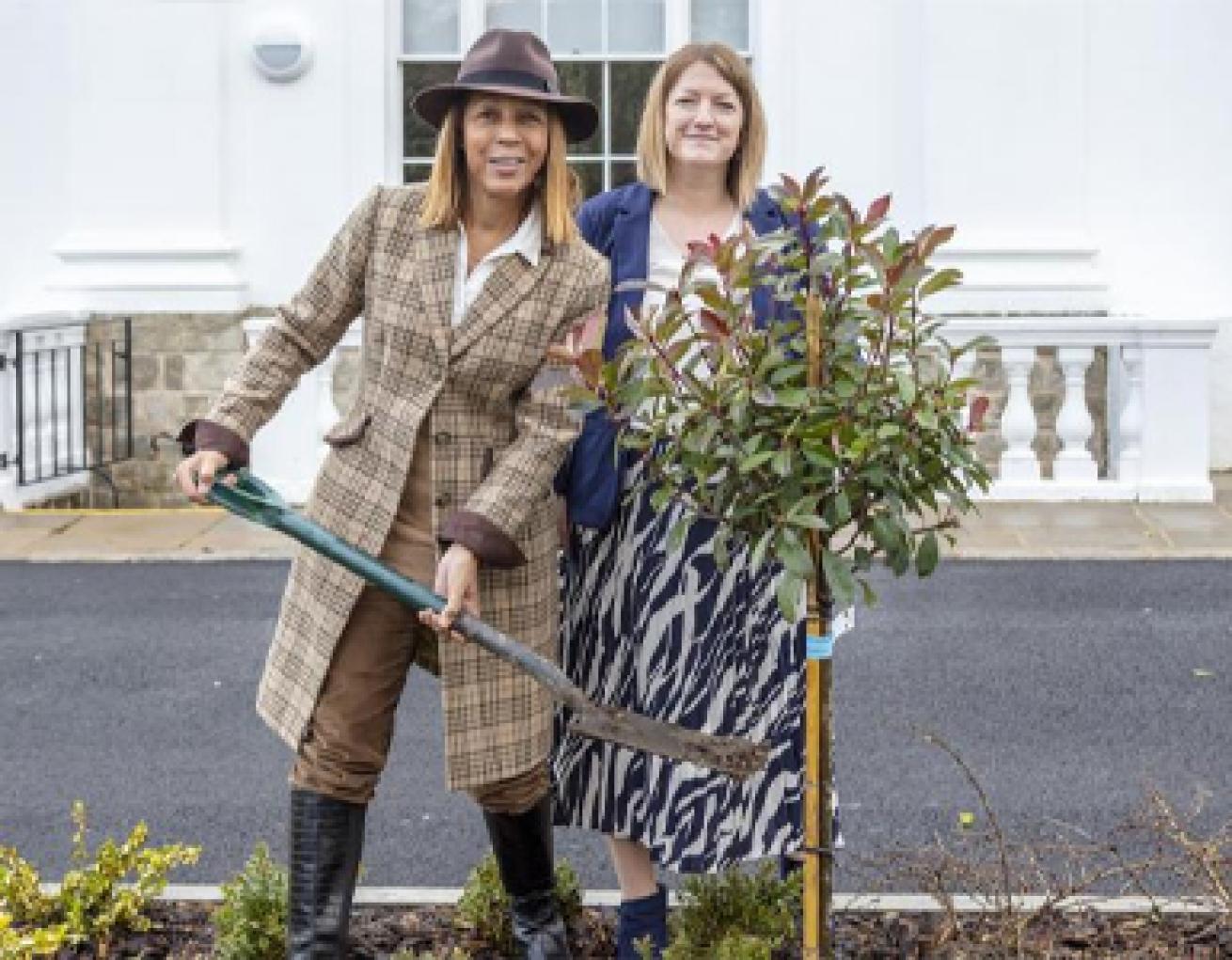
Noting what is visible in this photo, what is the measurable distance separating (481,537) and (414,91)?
360 inches

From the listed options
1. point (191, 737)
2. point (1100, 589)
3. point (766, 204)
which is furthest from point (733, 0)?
point (766, 204)

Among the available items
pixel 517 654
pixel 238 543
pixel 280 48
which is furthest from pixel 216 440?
pixel 280 48

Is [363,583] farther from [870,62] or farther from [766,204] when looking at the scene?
[870,62]

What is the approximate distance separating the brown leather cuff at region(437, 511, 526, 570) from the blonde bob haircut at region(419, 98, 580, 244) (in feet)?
1.81

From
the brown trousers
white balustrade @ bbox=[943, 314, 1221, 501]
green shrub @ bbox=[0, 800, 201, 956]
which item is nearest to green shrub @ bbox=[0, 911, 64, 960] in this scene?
green shrub @ bbox=[0, 800, 201, 956]

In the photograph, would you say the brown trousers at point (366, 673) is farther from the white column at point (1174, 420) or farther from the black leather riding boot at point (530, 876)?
the white column at point (1174, 420)

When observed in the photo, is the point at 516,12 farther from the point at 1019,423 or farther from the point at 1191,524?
the point at 1191,524

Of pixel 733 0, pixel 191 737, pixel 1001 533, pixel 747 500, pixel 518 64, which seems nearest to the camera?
pixel 747 500

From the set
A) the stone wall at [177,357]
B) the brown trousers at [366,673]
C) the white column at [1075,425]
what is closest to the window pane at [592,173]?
the stone wall at [177,357]

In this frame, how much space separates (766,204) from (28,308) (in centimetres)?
874

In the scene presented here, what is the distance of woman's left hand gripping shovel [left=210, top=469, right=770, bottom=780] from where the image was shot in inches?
149

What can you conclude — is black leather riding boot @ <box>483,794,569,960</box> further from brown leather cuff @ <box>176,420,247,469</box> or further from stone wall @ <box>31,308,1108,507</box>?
stone wall @ <box>31,308,1108,507</box>

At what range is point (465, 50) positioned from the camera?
41.3 ft

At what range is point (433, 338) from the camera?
4.01 metres
